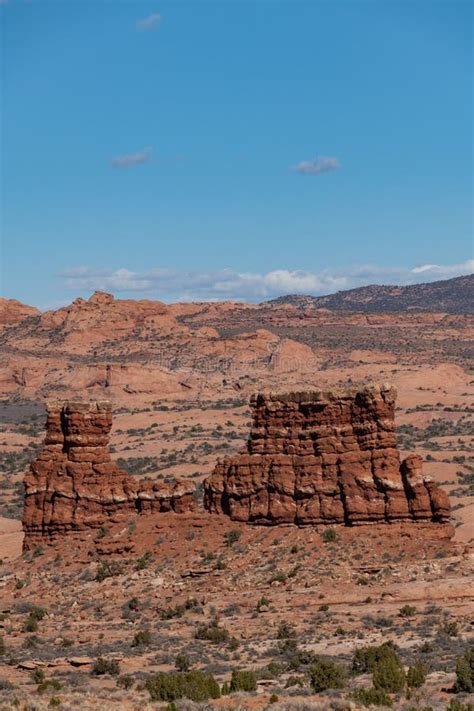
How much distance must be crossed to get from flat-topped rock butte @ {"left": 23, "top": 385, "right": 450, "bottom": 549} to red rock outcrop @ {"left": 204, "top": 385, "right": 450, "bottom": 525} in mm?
29

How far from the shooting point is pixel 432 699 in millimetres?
24422

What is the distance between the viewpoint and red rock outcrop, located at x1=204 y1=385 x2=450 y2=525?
116ft

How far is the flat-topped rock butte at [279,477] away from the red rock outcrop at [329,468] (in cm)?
3

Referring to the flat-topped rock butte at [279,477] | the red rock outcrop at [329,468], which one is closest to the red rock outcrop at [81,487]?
the flat-topped rock butte at [279,477]

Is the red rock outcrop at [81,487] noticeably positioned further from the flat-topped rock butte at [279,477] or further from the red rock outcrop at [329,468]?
the red rock outcrop at [329,468]

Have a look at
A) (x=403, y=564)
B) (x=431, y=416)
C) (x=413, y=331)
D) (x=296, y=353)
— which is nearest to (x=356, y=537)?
(x=403, y=564)

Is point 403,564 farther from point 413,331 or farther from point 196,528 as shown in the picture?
point 413,331

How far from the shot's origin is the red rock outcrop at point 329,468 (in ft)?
116

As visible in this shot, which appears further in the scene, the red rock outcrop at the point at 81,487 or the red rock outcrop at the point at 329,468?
the red rock outcrop at the point at 81,487

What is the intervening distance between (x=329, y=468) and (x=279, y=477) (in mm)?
1497

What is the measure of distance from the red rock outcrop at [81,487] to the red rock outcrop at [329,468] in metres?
2.48

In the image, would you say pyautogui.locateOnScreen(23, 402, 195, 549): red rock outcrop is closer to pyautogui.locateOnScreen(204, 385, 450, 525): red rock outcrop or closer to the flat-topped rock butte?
the flat-topped rock butte

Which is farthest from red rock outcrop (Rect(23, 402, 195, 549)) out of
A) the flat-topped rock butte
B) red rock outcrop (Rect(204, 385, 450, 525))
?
red rock outcrop (Rect(204, 385, 450, 525))

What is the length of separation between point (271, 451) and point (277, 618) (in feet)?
19.1
